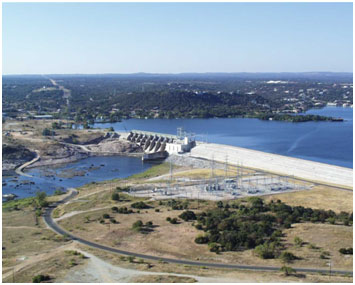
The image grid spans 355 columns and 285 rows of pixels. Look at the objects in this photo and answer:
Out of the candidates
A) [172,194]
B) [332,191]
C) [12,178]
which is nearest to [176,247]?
[172,194]

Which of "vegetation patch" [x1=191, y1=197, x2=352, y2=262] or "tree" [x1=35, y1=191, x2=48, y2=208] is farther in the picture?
"tree" [x1=35, y1=191, x2=48, y2=208]

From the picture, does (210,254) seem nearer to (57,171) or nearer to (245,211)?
(245,211)

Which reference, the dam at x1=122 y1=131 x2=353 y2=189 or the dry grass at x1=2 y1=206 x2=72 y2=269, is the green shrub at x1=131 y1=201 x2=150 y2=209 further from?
the dam at x1=122 y1=131 x2=353 y2=189

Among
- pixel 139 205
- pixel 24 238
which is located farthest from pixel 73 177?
pixel 24 238

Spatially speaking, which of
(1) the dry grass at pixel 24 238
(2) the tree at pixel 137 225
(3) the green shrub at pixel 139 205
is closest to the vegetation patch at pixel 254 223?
(2) the tree at pixel 137 225

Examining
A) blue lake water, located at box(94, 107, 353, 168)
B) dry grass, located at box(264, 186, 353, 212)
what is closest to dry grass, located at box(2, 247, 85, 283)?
dry grass, located at box(264, 186, 353, 212)

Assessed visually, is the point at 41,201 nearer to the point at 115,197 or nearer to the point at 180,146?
the point at 115,197

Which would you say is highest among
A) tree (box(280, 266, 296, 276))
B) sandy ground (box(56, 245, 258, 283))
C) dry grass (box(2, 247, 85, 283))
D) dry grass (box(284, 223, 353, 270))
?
tree (box(280, 266, 296, 276))

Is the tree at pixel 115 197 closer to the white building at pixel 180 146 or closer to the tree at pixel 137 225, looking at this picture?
the tree at pixel 137 225
